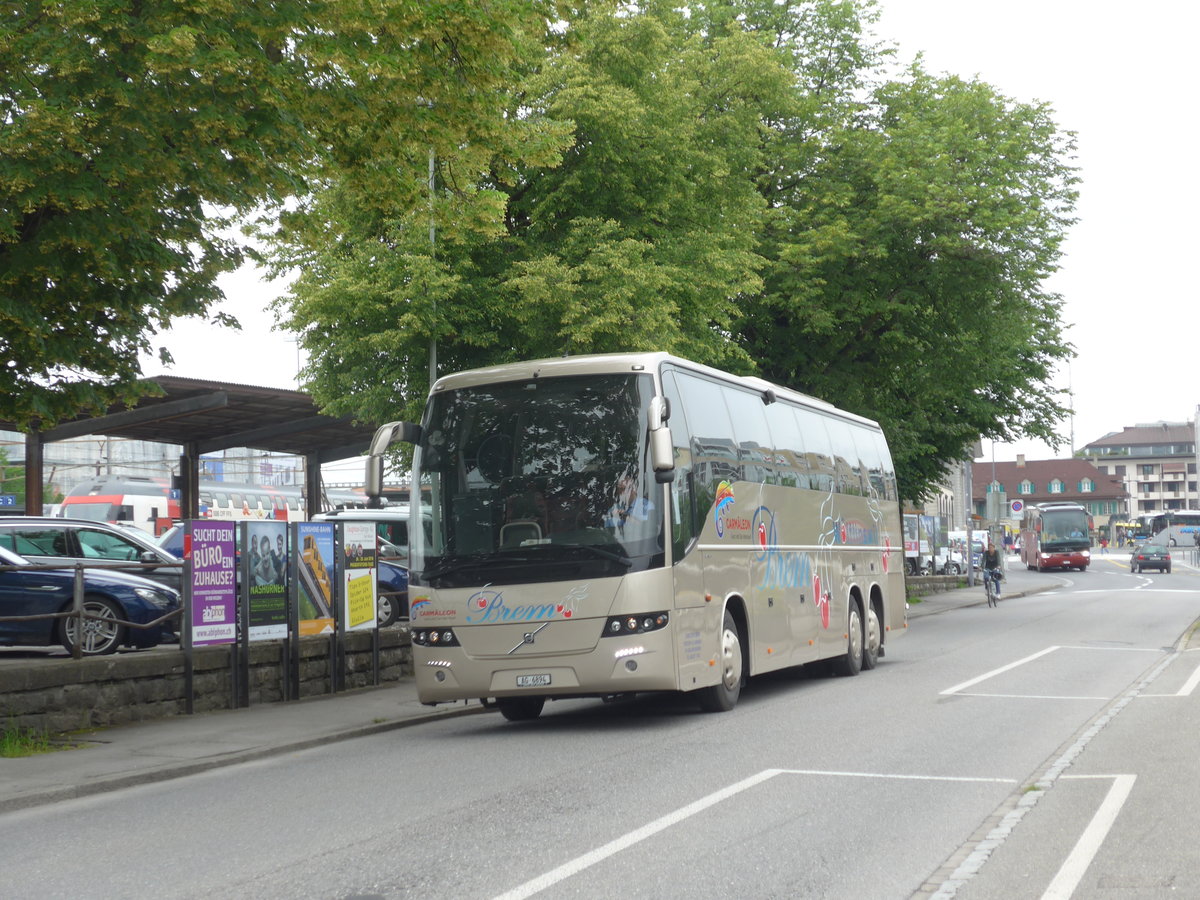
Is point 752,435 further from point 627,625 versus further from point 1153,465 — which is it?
point 1153,465

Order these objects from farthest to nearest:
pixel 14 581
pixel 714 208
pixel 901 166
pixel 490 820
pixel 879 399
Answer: pixel 879 399 < pixel 901 166 < pixel 714 208 < pixel 14 581 < pixel 490 820

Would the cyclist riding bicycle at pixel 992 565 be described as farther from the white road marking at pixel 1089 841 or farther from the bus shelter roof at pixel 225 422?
the white road marking at pixel 1089 841

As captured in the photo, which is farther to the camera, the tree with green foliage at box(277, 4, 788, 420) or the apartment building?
the apartment building

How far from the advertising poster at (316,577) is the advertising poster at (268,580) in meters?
0.26

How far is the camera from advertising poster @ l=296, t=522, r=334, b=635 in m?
16.4

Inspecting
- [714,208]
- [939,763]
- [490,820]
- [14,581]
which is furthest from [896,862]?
[714,208]

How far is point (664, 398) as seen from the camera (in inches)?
502

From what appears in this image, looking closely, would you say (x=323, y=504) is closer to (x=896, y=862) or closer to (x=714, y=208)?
(x=714, y=208)

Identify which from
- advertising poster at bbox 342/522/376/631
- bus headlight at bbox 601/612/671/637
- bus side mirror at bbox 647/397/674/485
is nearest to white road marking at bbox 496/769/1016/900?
bus headlight at bbox 601/612/671/637

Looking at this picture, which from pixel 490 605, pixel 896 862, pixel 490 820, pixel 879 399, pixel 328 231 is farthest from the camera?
pixel 879 399

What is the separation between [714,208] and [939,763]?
1515 centimetres

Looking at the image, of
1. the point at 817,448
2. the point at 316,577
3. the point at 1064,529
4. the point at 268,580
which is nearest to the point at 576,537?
the point at 268,580

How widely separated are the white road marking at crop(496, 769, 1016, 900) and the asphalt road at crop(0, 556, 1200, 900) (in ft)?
0.07

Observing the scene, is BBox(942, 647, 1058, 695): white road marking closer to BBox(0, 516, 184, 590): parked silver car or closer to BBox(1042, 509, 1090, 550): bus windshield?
BBox(0, 516, 184, 590): parked silver car
